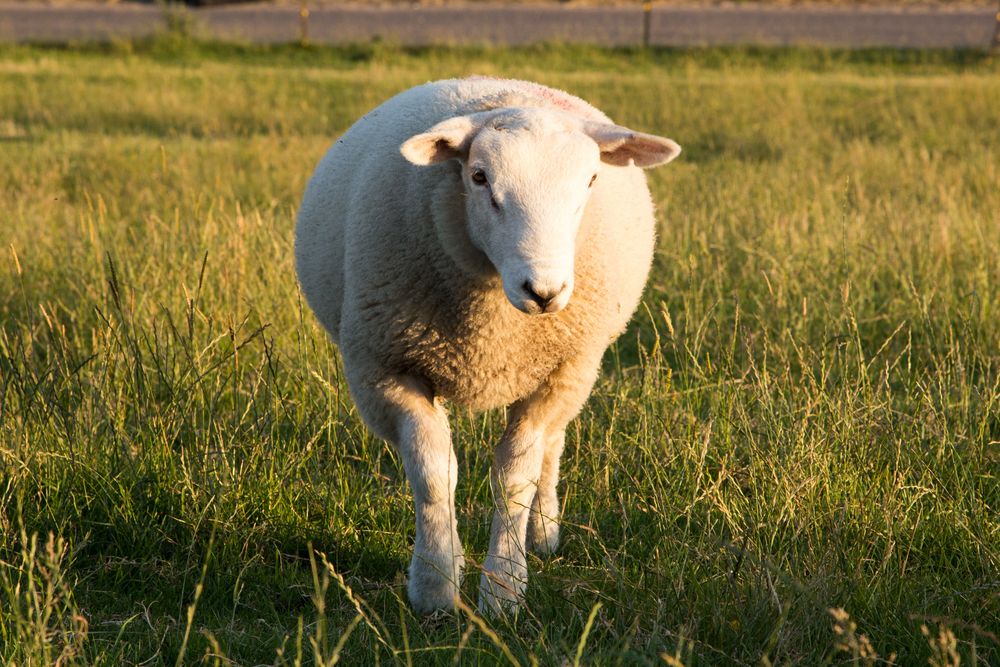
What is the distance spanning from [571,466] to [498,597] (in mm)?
1028

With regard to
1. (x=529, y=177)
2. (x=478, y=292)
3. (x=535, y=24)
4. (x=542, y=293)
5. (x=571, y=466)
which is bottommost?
(x=535, y=24)

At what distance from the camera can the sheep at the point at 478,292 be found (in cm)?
276

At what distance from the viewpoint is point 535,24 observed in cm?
2330

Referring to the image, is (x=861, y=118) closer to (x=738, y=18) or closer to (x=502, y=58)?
(x=502, y=58)

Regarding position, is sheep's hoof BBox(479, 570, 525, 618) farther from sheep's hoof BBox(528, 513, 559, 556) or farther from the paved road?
the paved road

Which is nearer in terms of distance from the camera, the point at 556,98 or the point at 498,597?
the point at 498,597

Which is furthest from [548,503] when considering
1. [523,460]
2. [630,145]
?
[630,145]

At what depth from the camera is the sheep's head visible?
98.9 inches

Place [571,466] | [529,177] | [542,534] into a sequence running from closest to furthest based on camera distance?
[529,177] → [542,534] → [571,466]

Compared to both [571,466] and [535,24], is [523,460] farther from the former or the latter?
[535,24]

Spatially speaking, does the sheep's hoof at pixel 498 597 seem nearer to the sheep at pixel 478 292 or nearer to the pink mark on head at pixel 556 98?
the sheep at pixel 478 292

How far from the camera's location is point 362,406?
10.5 feet

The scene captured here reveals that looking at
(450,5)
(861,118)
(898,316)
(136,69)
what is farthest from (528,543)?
(450,5)

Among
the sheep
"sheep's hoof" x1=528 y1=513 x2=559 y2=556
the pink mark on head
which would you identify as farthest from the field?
the pink mark on head
